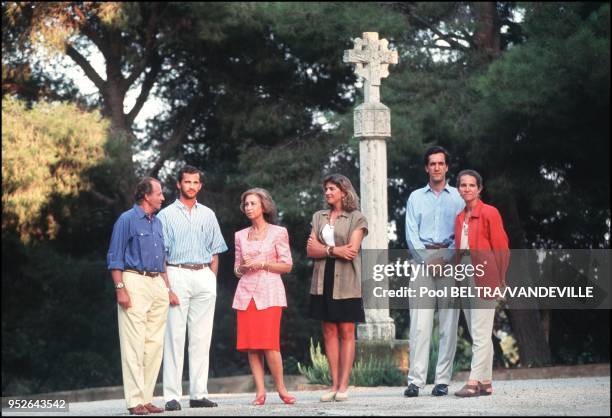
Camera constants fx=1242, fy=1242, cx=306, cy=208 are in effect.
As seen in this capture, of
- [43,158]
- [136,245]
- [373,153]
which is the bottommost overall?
[136,245]

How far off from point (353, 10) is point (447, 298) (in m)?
10.1

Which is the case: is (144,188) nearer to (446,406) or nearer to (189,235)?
(189,235)

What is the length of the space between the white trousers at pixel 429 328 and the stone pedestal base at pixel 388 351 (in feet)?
14.5

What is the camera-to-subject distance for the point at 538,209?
1789 centimetres

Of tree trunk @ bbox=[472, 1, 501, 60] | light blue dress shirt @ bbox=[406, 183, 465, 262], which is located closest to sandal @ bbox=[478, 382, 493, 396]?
light blue dress shirt @ bbox=[406, 183, 465, 262]

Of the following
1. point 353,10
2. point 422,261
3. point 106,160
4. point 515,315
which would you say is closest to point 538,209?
point 515,315

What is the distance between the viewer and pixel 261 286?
941 cm

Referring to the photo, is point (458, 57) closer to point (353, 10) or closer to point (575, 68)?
point (353, 10)

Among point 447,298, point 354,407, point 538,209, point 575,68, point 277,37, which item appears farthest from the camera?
point 277,37

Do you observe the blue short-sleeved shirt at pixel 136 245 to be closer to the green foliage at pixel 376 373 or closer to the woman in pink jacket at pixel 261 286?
the woman in pink jacket at pixel 261 286

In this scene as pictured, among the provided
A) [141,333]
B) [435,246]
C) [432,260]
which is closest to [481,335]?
[432,260]

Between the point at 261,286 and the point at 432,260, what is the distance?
1.37 meters

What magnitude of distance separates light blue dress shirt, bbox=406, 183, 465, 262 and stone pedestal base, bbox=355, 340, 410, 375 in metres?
4.57

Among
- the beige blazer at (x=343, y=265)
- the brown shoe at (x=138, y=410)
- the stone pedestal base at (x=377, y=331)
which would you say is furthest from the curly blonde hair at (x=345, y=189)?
the stone pedestal base at (x=377, y=331)
